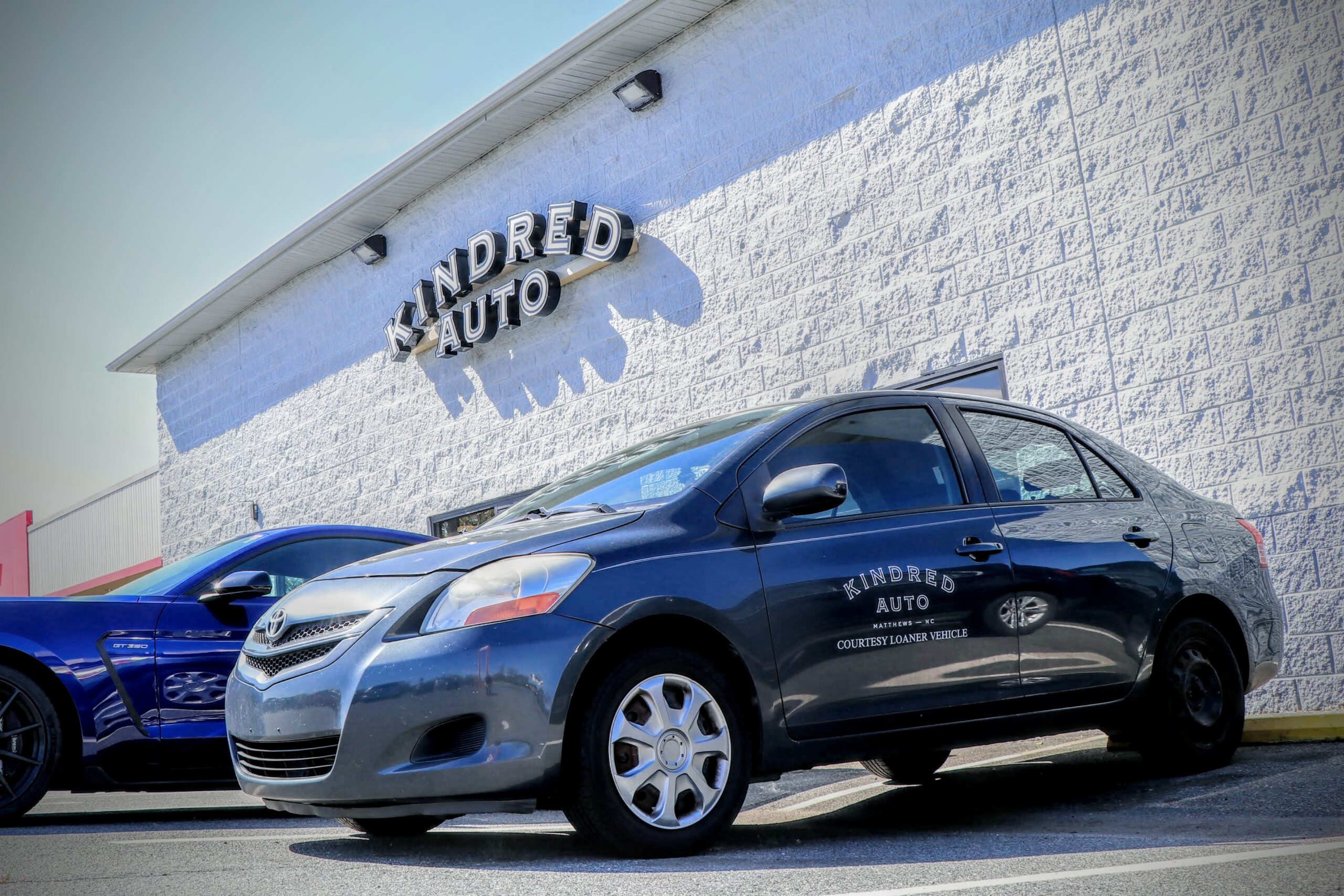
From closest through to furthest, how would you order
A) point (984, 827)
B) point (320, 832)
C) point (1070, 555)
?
point (984, 827) → point (1070, 555) → point (320, 832)

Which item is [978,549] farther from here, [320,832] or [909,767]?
[320,832]

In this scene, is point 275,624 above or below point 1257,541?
above

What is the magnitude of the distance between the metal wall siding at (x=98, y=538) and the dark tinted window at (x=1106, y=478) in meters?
18.8

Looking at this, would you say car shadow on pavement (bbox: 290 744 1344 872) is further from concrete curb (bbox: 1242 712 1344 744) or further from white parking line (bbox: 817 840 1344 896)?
concrete curb (bbox: 1242 712 1344 744)

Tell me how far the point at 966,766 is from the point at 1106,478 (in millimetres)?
2150

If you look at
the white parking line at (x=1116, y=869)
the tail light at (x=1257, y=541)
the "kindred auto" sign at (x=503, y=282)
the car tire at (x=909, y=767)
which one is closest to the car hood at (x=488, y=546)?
the white parking line at (x=1116, y=869)

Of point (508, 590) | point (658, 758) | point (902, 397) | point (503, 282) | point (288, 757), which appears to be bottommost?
point (658, 758)

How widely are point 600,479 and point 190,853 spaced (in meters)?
2.05

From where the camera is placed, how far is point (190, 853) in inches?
176

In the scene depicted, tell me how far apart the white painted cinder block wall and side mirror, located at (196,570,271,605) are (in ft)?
15.9

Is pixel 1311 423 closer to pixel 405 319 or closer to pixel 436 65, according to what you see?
pixel 436 65

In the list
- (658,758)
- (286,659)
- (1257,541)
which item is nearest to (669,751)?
(658,758)

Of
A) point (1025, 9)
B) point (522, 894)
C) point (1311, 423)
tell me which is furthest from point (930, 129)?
point (522, 894)

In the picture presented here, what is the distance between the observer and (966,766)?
694cm
